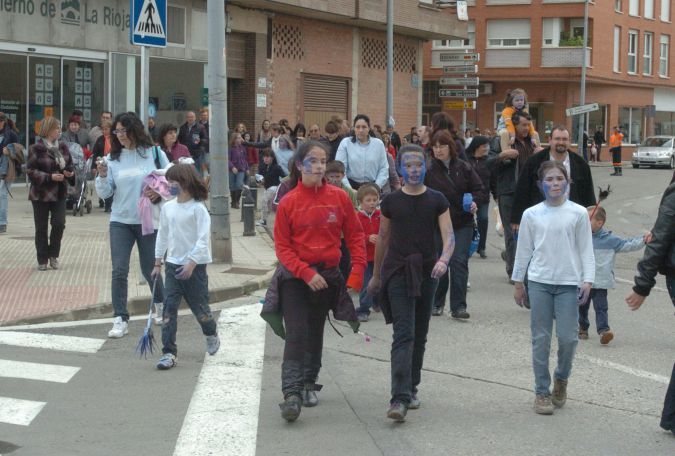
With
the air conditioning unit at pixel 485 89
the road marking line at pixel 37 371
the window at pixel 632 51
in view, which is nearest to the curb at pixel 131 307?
the road marking line at pixel 37 371

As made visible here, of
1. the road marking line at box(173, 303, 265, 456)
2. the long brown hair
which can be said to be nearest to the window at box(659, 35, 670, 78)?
the road marking line at box(173, 303, 265, 456)

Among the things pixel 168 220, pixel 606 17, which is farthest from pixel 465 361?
pixel 606 17

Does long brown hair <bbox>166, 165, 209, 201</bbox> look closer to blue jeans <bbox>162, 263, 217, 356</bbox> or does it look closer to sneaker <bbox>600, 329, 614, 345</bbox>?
blue jeans <bbox>162, 263, 217, 356</bbox>

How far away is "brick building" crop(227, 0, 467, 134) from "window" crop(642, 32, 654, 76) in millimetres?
24663

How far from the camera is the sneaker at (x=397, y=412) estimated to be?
6.43 metres

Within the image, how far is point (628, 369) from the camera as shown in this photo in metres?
8.24

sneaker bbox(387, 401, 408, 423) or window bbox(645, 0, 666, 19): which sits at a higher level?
window bbox(645, 0, 666, 19)

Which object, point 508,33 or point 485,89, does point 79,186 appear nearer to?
point 485,89

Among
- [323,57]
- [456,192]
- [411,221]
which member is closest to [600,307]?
[456,192]

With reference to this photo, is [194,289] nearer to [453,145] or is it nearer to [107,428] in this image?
[107,428]

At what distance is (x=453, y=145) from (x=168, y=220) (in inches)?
125

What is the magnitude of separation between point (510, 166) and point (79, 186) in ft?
31.9

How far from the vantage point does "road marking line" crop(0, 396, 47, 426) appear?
258 inches

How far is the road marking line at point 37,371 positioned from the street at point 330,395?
1cm
